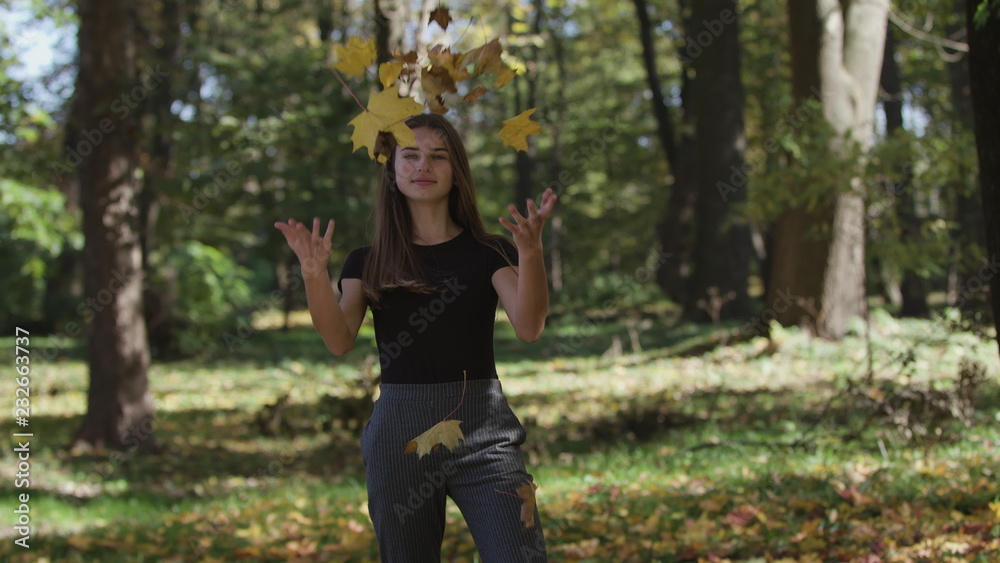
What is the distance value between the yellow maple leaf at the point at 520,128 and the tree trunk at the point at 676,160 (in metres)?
17.5

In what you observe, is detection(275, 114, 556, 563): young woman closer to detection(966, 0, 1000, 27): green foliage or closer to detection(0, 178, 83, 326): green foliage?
detection(966, 0, 1000, 27): green foliage

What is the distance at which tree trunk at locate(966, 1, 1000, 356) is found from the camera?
3592 mm

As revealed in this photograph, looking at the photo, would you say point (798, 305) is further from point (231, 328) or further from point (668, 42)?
point (668, 42)

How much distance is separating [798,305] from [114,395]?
809cm

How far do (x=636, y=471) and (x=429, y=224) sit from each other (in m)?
4.02

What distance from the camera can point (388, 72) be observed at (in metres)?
2.88

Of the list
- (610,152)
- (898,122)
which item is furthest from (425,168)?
(610,152)

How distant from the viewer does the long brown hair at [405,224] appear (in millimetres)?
2697

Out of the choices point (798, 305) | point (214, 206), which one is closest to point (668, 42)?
point (214, 206)

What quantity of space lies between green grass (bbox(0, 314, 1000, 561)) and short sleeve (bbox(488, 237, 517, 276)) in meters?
2.18

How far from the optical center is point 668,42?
2789 centimetres

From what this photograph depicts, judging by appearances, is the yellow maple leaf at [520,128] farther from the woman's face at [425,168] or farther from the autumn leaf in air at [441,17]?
the autumn leaf in air at [441,17]
